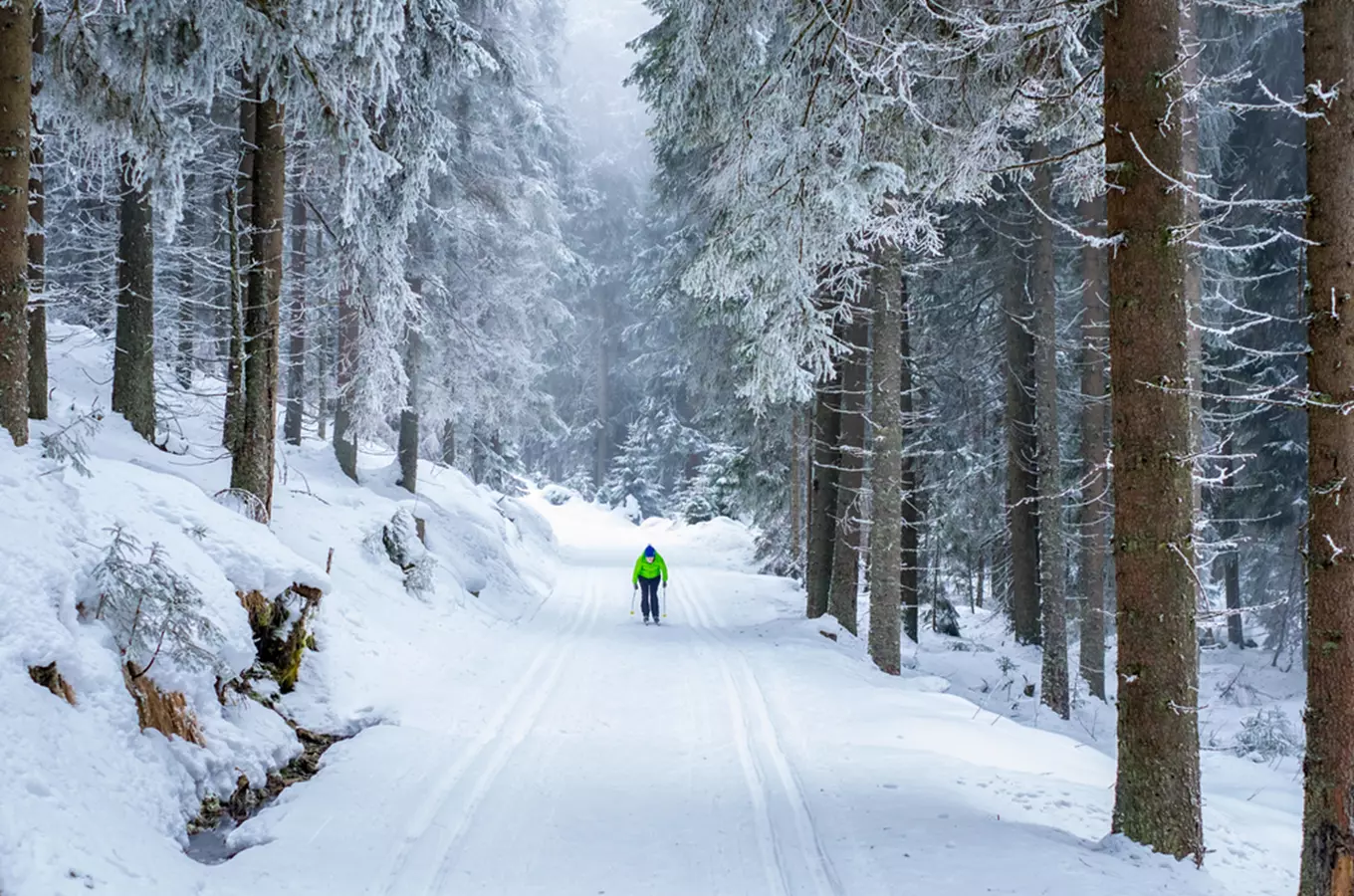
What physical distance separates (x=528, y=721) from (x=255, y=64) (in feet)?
23.1

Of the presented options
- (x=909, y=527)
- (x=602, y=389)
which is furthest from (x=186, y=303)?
(x=602, y=389)

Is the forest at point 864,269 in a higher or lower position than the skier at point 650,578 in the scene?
higher

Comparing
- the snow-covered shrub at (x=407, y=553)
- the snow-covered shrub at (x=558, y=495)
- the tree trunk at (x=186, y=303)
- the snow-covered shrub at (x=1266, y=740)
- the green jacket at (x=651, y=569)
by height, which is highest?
the tree trunk at (x=186, y=303)

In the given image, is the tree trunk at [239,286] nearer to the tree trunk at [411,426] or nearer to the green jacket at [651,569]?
the tree trunk at [411,426]

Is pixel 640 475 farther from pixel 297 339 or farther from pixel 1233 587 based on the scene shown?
pixel 1233 587

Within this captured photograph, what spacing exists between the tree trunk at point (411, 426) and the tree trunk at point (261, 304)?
7.62 metres

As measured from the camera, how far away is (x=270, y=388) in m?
9.37

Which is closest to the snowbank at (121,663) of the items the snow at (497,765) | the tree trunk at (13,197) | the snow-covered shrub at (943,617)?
the snow at (497,765)

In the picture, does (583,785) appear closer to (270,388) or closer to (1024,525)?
(270,388)

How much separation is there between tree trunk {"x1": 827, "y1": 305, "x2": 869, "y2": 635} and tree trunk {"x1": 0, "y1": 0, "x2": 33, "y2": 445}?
10.6m

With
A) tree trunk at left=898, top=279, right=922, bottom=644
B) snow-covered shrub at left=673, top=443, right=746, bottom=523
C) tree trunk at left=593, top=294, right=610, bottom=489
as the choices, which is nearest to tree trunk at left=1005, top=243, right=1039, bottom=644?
tree trunk at left=898, top=279, right=922, bottom=644

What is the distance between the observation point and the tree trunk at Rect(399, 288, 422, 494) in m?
17.0

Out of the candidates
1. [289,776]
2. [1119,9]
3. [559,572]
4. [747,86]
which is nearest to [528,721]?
[289,776]

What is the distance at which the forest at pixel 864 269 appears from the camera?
4820 millimetres
